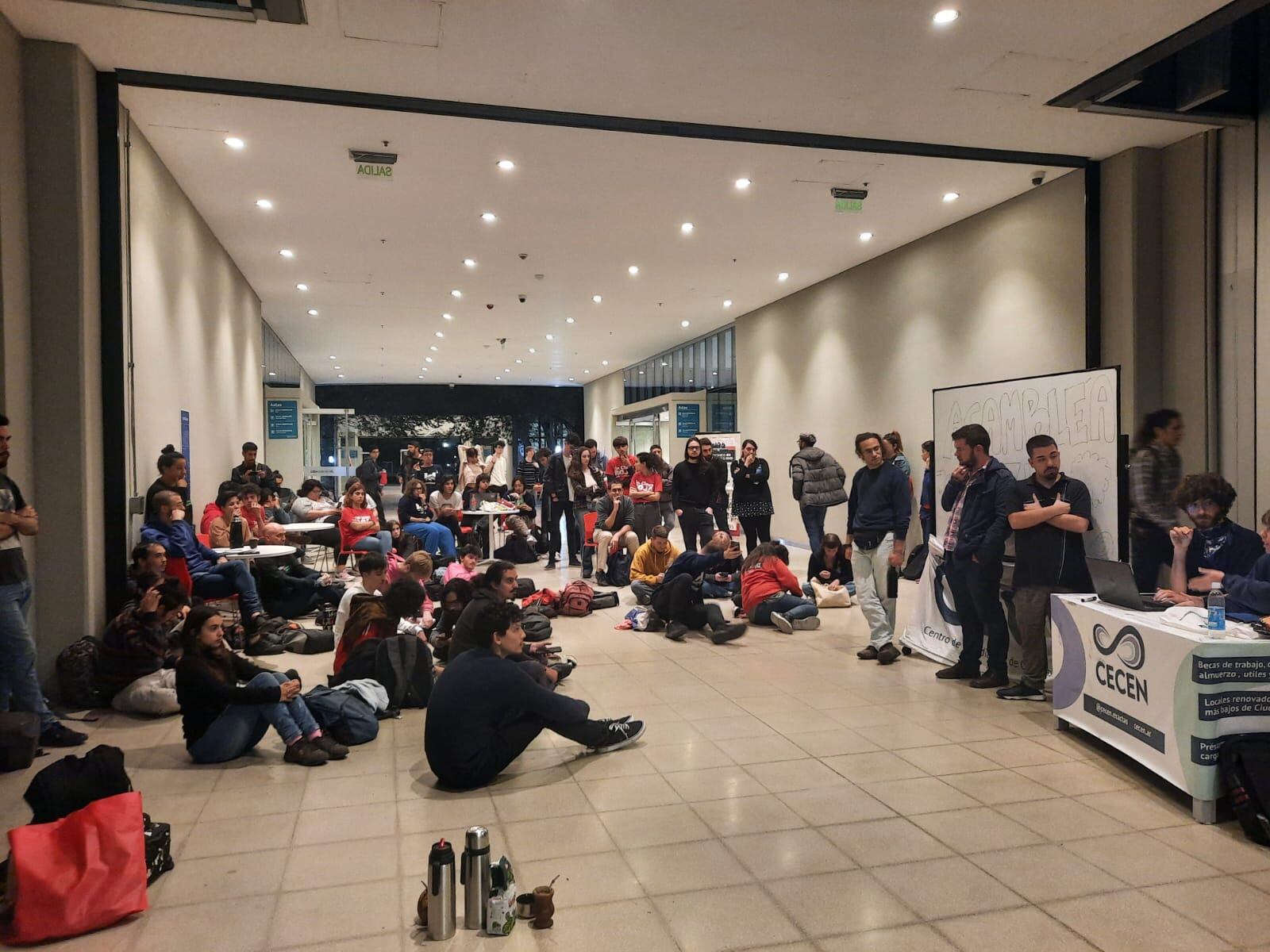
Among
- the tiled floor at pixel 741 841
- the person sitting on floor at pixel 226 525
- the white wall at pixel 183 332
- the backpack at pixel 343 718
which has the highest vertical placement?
the white wall at pixel 183 332

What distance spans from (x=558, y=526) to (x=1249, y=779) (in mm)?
9971

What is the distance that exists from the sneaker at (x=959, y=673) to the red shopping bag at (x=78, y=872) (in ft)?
16.2

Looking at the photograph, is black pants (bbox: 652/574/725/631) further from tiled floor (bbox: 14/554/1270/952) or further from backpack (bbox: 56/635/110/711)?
backpack (bbox: 56/635/110/711)

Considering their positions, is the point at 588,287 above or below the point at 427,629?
above

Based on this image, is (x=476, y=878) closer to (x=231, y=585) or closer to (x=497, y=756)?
(x=497, y=756)

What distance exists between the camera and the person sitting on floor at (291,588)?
8109 millimetres

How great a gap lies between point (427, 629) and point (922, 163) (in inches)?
244

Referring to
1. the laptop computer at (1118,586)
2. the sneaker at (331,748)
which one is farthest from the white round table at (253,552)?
the laptop computer at (1118,586)

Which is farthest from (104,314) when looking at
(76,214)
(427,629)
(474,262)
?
(474,262)

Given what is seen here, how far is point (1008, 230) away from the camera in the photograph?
9430mm

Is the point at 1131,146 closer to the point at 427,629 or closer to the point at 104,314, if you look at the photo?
the point at 427,629

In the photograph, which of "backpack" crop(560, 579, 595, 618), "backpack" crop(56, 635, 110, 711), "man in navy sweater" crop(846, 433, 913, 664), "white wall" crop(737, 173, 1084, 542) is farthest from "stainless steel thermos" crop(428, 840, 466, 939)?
"white wall" crop(737, 173, 1084, 542)

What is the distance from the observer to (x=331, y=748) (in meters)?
4.47

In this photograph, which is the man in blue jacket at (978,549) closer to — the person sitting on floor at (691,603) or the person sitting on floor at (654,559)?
the person sitting on floor at (691,603)
